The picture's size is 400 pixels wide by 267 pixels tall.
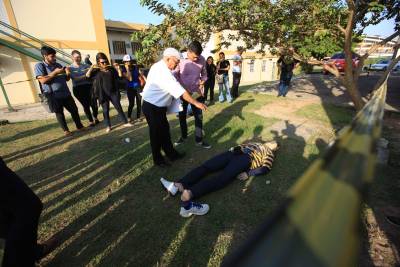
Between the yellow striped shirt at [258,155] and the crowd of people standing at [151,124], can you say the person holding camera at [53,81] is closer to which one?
the crowd of people standing at [151,124]

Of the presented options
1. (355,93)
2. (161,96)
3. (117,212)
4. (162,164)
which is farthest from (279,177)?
(355,93)

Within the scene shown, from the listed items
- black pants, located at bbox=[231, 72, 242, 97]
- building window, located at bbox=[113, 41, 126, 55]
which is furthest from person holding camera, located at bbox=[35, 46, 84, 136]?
building window, located at bbox=[113, 41, 126, 55]

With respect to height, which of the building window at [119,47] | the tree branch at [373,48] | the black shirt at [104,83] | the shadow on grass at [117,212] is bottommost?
the shadow on grass at [117,212]

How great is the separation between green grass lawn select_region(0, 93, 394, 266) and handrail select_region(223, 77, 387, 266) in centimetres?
194

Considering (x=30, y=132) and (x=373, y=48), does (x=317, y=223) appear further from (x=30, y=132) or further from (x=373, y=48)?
(x=373, y=48)

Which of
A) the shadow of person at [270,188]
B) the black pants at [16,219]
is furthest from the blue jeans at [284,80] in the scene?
the black pants at [16,219]

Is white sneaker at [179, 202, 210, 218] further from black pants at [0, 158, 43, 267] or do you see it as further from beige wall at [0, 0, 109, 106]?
beige wall at [0, 0, 109, 106]

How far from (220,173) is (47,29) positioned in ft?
43.8

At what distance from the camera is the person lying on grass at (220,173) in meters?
2.76

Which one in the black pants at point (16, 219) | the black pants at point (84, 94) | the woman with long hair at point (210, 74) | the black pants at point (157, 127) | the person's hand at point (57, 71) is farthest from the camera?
the woman with long hair at point (210, 74)

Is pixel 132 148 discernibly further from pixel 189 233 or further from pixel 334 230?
pixel 334 230

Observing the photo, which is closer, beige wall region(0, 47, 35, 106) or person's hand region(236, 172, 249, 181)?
person's hand region(236, 172, 249, 181)

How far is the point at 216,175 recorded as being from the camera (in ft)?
10.4

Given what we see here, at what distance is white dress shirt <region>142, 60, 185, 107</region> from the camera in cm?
325
